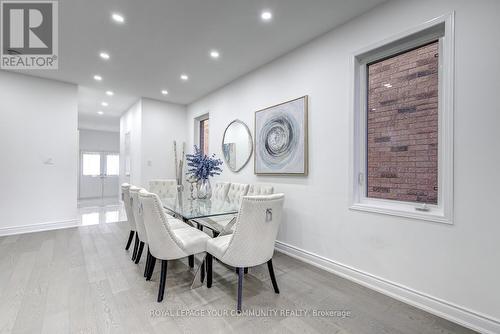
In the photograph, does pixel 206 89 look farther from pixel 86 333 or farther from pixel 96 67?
pixel 86 333

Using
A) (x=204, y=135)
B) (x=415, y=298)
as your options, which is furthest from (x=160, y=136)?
(x=415, y=298)

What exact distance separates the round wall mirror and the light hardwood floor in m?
1.84

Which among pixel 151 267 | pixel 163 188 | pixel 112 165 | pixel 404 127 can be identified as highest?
pixel 404 127

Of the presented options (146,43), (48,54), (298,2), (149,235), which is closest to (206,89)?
(146,43)

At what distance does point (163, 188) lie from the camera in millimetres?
4152

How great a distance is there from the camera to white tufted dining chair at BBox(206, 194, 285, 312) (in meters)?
1.83

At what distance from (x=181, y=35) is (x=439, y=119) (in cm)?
295

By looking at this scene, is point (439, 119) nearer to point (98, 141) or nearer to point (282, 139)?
point (282, 139)

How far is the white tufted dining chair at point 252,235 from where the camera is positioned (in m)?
1.83

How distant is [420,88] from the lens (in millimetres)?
2141

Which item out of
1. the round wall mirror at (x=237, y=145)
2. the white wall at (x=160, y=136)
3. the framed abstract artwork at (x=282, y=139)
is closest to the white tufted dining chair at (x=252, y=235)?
the framed abstract artwork at (x=282, y=139)

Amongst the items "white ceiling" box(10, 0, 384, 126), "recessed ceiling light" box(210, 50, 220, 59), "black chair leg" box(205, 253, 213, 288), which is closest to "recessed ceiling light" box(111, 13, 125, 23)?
"white ceiling" box(10, 0, 384, 126)

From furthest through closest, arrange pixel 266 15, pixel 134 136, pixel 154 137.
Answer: pixel 134 136
pixel 154 137
pixel 266 15

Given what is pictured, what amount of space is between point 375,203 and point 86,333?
9.00ft
